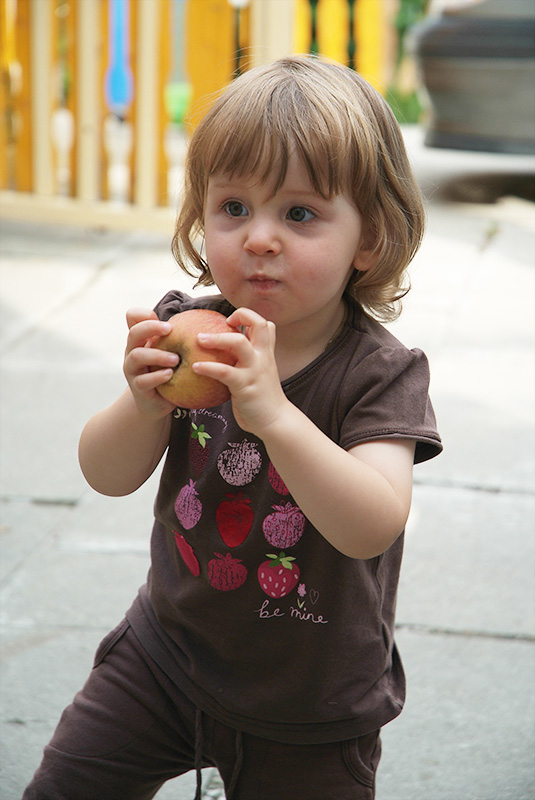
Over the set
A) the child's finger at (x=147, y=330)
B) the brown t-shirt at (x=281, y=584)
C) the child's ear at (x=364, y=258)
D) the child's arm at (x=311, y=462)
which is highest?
the child's ear at (x=364, y=258)

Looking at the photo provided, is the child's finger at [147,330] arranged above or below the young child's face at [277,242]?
below

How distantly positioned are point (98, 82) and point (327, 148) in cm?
446

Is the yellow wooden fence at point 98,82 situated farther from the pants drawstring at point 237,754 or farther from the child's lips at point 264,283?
the pants drawstring at point 237,754

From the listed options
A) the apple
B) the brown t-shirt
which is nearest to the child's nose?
the apple

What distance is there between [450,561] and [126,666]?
1.21 m

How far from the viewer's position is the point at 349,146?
1518 mm

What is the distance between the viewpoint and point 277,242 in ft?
4.81

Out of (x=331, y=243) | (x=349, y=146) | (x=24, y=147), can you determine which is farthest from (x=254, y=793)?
(x=24, y=147)

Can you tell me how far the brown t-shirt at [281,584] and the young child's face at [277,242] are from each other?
131 millimetres

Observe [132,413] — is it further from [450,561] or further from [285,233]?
[450,561]

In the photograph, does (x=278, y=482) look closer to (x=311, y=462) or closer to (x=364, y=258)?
(x=311, y=462)

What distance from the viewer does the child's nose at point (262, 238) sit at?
1.46m

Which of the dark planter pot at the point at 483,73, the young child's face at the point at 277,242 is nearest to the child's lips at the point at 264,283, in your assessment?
the young child's face at the point at 277,242

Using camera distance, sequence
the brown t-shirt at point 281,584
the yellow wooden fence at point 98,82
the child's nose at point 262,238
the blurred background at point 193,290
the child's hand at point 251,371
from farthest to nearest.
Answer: the yellow wooden fence at point 98,82
the blurred background at point 193,290
the brown t-shirt at point 281,584
the child's nose at point 262,238
the child's hand at point 251,371
